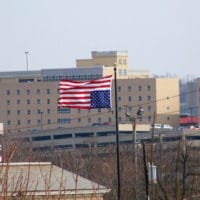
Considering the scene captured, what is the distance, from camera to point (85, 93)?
35.9 metres

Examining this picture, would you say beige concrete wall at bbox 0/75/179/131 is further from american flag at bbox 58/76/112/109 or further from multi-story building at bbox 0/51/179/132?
american flag at bbox 58/76/112/109

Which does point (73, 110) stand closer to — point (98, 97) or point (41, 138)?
point (41, 138)

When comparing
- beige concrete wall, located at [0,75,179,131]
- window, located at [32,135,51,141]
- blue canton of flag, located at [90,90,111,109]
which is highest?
beige concrete wall, located at [0,75,179,131]

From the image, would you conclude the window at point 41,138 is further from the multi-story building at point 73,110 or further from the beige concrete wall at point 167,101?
the beige concrete wall at point 167,101

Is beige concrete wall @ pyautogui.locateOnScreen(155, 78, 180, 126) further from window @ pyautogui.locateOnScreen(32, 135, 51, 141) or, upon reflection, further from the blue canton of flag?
the blue canton of flag

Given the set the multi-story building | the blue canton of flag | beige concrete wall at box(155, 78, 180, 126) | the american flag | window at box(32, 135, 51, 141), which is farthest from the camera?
beige concrete wall at box(155, 78, 180, 126)

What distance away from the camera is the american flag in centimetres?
3594

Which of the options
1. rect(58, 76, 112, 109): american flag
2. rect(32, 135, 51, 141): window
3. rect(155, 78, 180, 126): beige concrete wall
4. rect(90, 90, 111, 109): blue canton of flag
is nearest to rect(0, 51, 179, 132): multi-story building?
rect(155, 78, 180, 126): beige concrete wall

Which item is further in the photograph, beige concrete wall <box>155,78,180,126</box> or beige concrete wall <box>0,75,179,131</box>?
beige concrete wall <box>155,78,180,126</box>

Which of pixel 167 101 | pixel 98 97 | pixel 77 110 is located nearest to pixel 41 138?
pixel 77 110

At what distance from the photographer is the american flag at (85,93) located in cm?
3594

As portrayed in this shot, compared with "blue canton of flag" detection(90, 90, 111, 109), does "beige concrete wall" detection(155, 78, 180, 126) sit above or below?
above

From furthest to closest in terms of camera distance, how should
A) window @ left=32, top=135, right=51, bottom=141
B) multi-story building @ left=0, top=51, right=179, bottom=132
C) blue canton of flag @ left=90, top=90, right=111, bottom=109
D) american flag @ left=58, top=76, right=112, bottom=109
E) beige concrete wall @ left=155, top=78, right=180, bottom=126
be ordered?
beige concrete wall @ left=155, top=78, right=180, bottom=126
multi-story building @ left=0, top=51, right=179, bottom=132
window @ left=32, top=135, right=51, bottom=141
blue canton of flag @ left=90, top=90, right=111, bottom=109
american flag @ left=58, top=76, right=112, bottom=109

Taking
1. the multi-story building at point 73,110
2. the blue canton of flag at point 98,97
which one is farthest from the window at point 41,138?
the blue canton of flag at point 98,97
